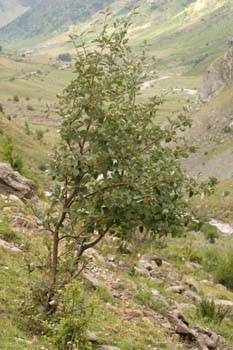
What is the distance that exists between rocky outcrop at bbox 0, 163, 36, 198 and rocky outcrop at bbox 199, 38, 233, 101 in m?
43.4

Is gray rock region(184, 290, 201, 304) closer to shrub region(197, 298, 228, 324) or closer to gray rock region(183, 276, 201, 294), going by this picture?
gray rock region(183, 276, 201, 294)

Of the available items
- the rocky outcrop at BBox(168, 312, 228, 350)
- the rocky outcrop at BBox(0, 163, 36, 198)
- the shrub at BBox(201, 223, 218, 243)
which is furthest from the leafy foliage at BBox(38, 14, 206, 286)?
the shrub at BBox(201, 223, 218, 243)

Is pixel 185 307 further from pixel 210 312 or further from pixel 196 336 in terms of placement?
pixel 196 336

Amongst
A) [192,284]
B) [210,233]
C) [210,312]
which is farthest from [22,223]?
[210,233]

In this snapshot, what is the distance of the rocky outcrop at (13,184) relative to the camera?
17922 mm

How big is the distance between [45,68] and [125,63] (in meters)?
166

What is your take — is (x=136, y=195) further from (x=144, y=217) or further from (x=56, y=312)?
(x=56, y=312)

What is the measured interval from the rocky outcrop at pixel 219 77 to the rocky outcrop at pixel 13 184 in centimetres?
4343

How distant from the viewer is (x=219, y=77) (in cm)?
6284

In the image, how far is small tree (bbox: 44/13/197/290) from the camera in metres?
7.74

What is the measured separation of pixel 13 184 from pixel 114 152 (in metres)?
10.9

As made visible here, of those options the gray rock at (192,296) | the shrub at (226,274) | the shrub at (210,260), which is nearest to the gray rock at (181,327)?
the gray rock at (192,296)

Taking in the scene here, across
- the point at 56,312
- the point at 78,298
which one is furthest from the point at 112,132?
the point at 56,312

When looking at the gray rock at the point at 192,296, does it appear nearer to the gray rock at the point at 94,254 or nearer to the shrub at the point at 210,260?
the gray rock at the point at 94,254
